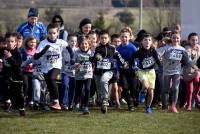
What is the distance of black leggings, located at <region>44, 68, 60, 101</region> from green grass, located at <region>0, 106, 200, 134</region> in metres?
0.37

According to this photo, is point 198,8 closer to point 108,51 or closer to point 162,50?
point 162,50

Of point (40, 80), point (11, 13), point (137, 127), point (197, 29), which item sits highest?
point (11, 13)

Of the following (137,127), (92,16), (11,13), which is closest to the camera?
(137,127)

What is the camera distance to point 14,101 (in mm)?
12391

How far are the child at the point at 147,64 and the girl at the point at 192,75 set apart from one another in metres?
1.13

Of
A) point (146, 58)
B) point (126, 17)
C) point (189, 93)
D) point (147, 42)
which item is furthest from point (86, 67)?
point (126, 17)

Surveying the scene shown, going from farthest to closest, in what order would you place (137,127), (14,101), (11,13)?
1. (11,13)
2. (14,101)
3. (137,127)

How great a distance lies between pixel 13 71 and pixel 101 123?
92.6 inches

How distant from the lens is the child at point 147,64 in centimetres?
1272

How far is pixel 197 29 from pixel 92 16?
27.9 metres

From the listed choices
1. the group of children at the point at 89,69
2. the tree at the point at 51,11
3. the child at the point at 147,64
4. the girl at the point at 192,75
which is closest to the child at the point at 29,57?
the group of children at the point at 89,69

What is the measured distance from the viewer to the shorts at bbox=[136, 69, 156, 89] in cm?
1270

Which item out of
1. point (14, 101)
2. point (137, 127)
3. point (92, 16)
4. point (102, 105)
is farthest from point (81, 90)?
point (92, 16)

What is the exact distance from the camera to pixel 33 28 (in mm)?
14461
